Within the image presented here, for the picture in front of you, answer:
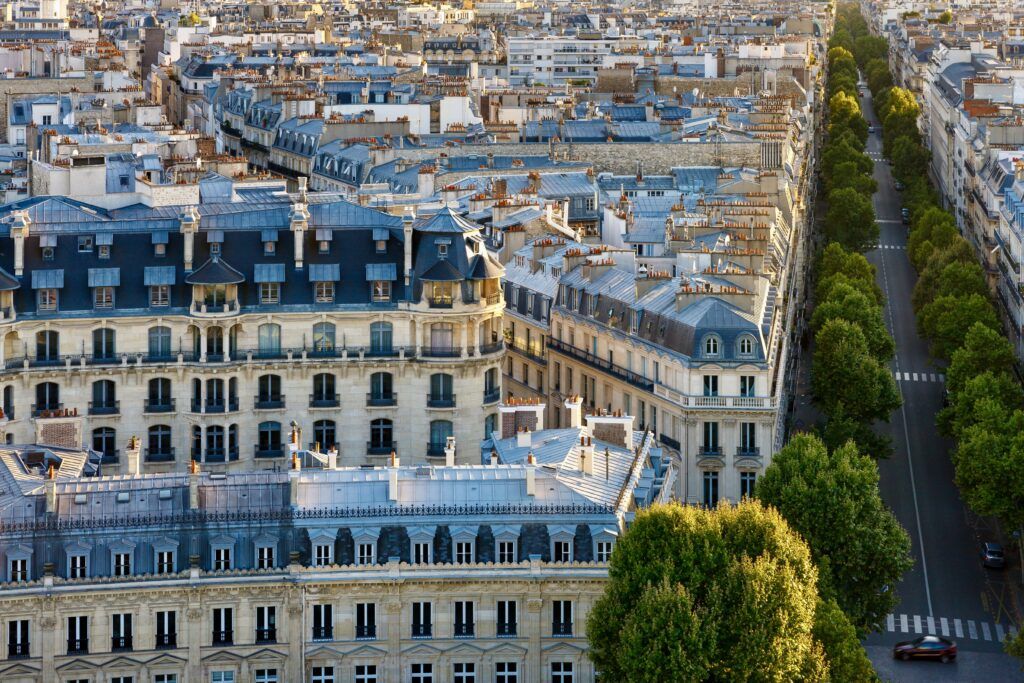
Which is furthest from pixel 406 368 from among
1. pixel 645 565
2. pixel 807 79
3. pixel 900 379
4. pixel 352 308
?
pixel 807 79

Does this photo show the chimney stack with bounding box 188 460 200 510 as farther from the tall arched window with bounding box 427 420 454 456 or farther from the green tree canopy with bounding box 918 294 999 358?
the green tree canopy with bounding box 918 294 999 358

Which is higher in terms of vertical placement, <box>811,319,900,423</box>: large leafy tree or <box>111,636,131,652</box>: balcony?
<box>811,319,900,423</box>: large leafy tree

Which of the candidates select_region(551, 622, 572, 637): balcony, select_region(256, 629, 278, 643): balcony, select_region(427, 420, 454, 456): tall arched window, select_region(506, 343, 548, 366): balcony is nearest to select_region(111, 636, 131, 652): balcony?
select_region(256, 629, 278, 643): balcony

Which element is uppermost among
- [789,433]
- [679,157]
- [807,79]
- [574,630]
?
[807,79]

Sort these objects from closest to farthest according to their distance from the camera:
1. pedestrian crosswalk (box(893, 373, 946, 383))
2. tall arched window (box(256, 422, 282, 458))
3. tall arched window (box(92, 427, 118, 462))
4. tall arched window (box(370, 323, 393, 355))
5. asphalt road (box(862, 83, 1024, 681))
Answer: asphalt road (box(862, 83, 1024, 681)) < tall arched window (box(92, 427, 118, 462)) < tall arched window (box(256, 422, 282, 458)) < tall arched window (box(370, 323, 393, 355)) < pedestrian crosswalk (box(893, 373, 946, 383))

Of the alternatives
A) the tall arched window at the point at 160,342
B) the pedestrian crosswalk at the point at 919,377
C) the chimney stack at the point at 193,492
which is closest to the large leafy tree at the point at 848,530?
the tall arched window at the point at 160,342

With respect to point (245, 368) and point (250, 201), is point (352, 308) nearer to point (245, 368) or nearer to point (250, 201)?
point (245, 368)

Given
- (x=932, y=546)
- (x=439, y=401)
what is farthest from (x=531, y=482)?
(x=932, y=546)
